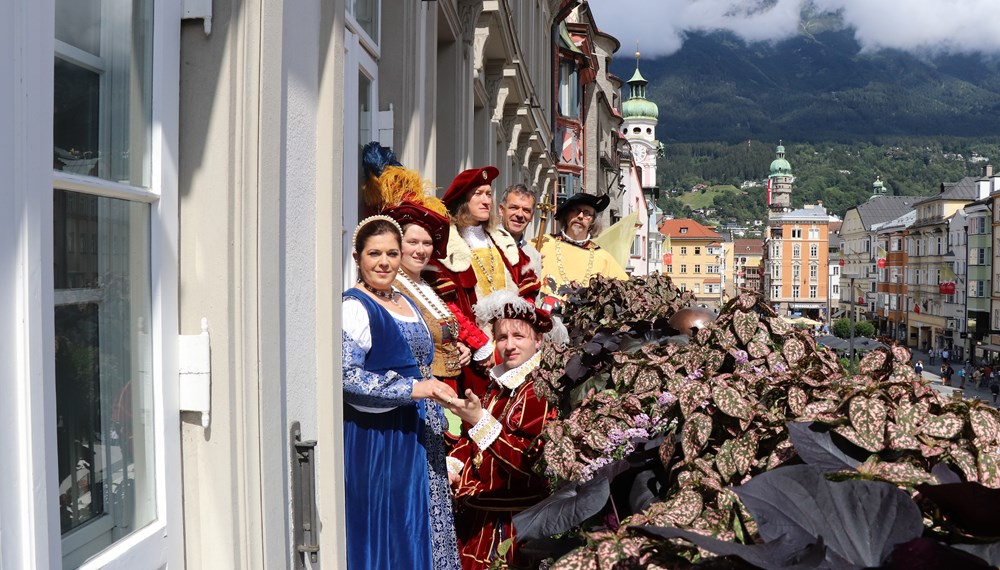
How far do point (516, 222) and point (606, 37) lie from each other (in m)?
39.6

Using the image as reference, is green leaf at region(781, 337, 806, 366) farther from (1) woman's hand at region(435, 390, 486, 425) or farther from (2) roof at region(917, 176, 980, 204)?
(2) roof at region(917, 176, 980, 204)

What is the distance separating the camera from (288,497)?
8.84ft

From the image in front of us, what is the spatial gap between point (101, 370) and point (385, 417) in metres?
1.66

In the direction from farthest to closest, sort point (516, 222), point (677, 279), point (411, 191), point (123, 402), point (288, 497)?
1. point (677, 279)
2. point (516, 222)
3. point (411, 191)
4. point (288, 497)
5. point (123, 402)

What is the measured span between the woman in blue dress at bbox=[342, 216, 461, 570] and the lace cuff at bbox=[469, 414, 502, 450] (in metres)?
0.20

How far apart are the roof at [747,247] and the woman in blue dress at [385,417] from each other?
16019 centimetres

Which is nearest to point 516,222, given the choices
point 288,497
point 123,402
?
point 288,497

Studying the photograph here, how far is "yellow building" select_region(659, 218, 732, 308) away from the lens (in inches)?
5290

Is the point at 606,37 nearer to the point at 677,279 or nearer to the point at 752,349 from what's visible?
the point at 752,349

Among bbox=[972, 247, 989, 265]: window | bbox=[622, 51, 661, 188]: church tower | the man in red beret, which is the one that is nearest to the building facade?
the man in red beret

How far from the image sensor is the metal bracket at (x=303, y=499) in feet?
8.96

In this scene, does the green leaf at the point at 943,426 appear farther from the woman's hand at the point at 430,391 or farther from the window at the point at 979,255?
the window at the point at 979,255

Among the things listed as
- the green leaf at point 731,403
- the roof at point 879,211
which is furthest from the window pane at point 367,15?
the roof at point 879,211

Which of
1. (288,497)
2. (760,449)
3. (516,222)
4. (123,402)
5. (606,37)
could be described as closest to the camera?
(760,449)
